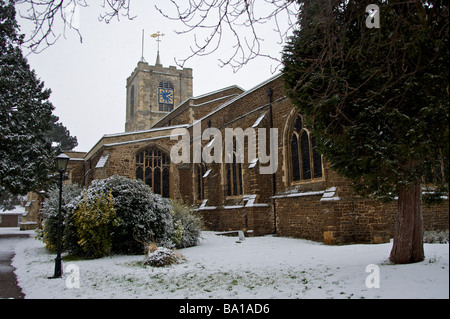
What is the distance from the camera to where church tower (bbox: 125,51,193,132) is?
130ft

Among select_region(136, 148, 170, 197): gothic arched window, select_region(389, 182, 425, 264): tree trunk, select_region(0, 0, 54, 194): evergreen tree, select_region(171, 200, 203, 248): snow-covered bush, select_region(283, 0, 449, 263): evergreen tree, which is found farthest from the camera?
select_region(136, 148, 170, 197): gothic arched window

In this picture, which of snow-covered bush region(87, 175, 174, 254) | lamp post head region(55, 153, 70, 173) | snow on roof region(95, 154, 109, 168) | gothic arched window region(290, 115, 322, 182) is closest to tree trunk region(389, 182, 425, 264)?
gothic arched window region(290, 115, 322, 182)

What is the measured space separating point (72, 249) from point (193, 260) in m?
4.33

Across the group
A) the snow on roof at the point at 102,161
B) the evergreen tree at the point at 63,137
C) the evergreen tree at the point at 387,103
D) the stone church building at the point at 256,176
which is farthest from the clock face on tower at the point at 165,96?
the evergreen tree at the point at 387,103

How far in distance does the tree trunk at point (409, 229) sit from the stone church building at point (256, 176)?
13.7 ft

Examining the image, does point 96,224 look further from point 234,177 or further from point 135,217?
point 234,177

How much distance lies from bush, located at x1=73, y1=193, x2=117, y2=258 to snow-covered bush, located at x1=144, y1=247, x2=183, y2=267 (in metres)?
2.07

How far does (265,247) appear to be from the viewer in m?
10.8

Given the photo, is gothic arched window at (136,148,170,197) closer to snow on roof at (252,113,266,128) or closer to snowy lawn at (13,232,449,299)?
snow on roof at (252,113,266,128)

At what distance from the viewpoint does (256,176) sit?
1445cm

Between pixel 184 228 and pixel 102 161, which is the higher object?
pixel 102 161

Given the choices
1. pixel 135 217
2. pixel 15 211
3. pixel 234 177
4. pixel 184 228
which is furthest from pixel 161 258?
pixel 15 211

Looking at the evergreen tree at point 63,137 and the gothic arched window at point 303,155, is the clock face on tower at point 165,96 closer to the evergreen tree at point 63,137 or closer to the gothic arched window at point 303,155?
the evergreen tree at point 63,137

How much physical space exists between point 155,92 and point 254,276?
119 feet
